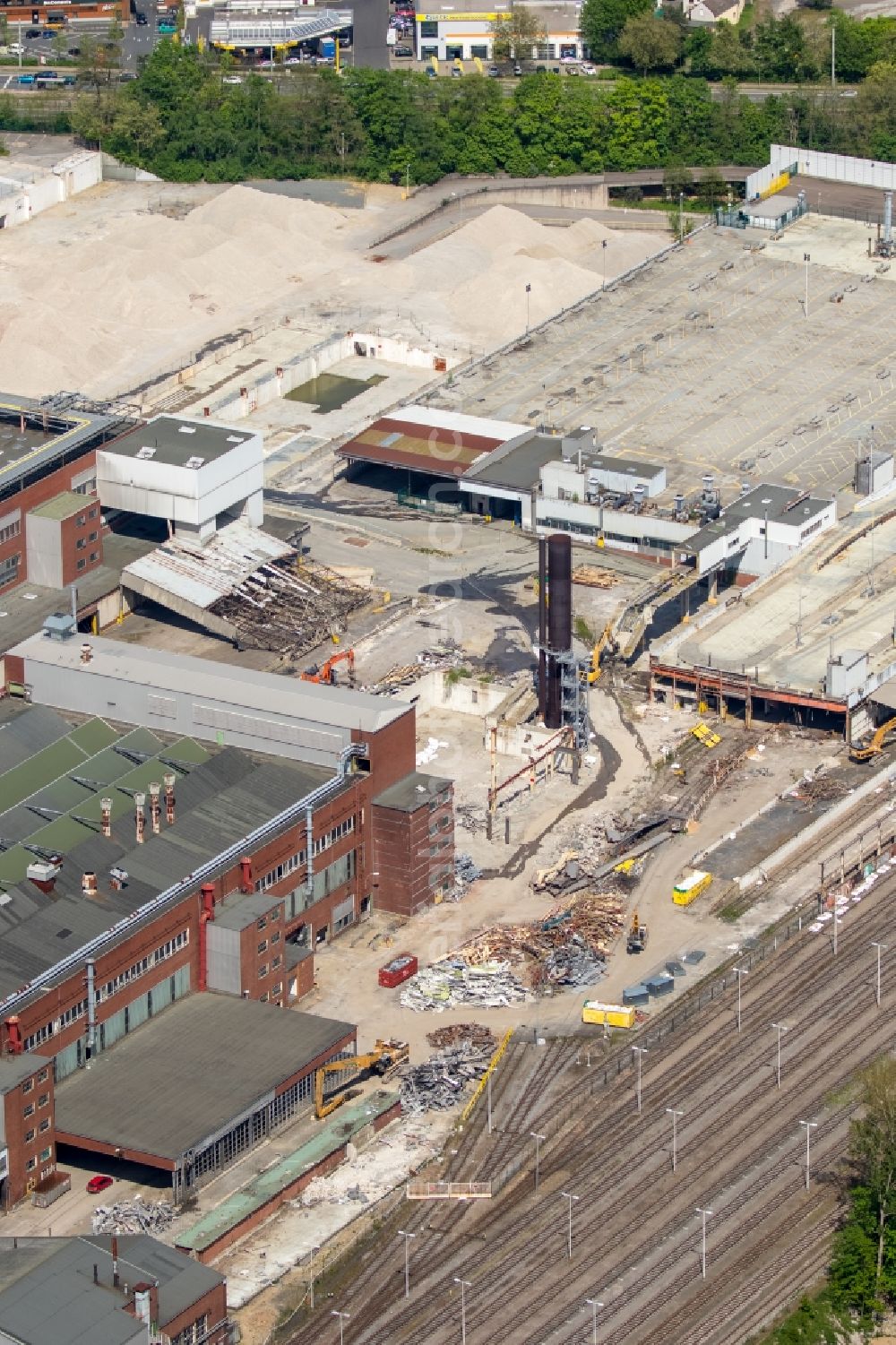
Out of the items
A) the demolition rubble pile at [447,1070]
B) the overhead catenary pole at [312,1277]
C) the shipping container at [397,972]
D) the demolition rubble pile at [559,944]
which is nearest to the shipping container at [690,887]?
the demolition rubble pile at [559,944]

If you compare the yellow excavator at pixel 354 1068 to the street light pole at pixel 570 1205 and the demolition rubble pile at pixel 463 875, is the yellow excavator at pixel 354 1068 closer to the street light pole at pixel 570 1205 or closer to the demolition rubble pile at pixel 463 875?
the street light pole at pixel 570 1205

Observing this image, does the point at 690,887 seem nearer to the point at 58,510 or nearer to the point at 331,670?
the point at 331,670

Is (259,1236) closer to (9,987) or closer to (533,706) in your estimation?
(9,987)

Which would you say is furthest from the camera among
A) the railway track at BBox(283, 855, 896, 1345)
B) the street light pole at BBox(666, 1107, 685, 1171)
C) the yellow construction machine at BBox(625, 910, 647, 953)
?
the yellow construction machine at BBox(625, 910, 647, 953)

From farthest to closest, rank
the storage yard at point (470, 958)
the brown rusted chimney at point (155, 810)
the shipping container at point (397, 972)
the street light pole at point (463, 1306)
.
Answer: the shipping container at point (397, 972)
the brown rusted chimney at point (155, 810)
the storage yard at point (470, 958)
the street light pole at point (463, 1306)

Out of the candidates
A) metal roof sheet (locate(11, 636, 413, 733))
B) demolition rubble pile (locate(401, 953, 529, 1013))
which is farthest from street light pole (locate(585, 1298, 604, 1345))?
metal roof sheet (locate(11, 636, 413, 733))

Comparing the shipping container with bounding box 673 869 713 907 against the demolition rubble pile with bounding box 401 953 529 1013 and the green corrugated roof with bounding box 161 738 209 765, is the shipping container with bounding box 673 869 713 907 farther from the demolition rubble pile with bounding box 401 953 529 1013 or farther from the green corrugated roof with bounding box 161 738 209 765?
the green corrugated roof with bounding box 161 738 209 765

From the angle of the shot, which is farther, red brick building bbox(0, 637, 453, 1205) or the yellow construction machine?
the yellow construction machine

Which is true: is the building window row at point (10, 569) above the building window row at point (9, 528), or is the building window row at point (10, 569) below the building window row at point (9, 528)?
below

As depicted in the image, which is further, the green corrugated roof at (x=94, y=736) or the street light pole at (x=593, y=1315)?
the green corrugated roof at (x=94, y=736)
